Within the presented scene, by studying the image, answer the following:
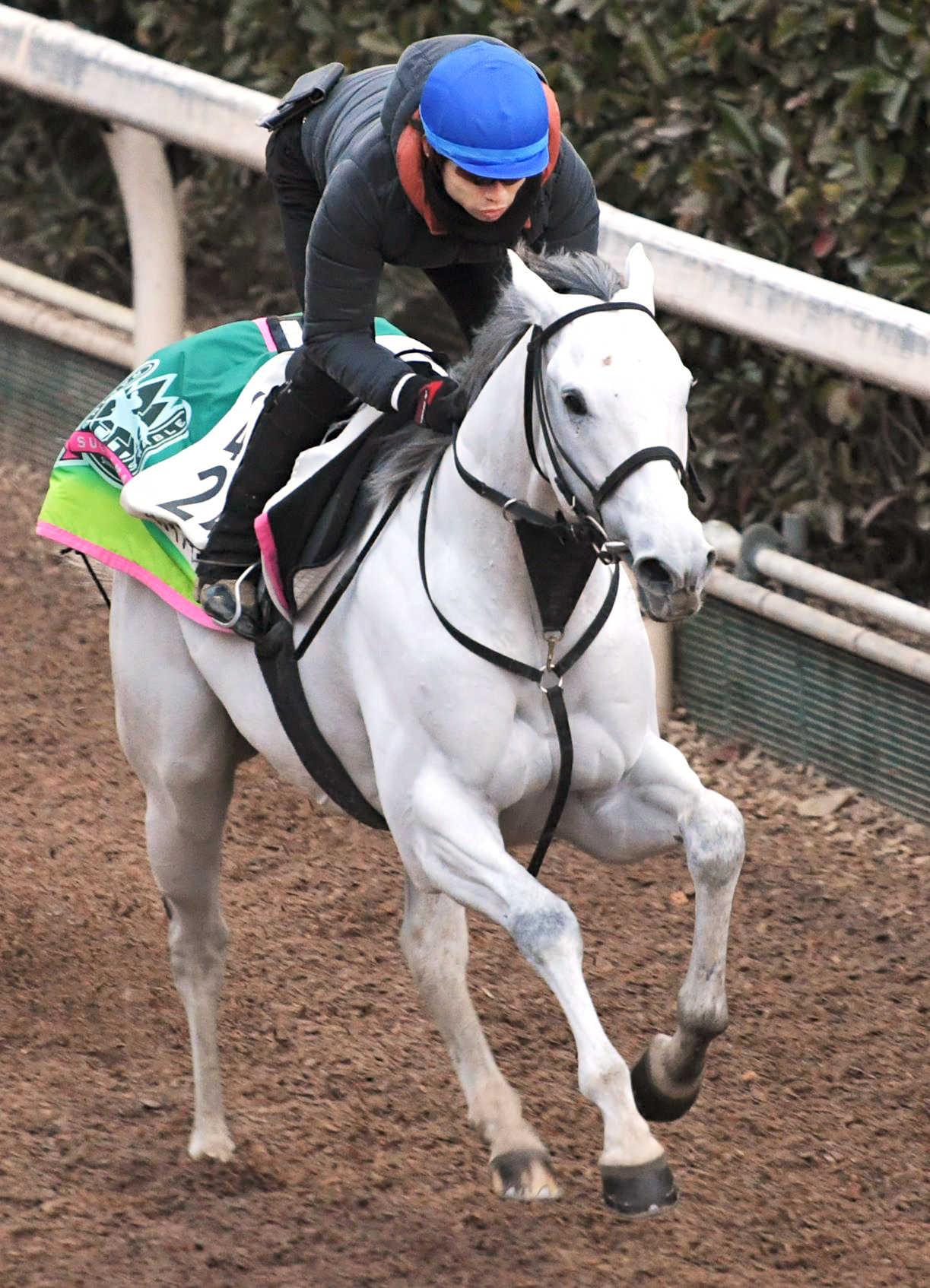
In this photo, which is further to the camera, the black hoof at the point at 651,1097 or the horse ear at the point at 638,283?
the black hoof at the point at 651,1097

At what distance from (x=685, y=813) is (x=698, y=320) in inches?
85.3

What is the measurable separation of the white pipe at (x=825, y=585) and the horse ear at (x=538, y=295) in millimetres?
2248

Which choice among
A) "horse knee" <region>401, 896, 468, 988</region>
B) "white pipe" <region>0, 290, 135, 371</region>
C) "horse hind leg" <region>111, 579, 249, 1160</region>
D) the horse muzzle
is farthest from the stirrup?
"white pipe" <region>0, 290, 135, 371</region>

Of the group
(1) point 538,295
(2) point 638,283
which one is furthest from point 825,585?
(1) point 538,295

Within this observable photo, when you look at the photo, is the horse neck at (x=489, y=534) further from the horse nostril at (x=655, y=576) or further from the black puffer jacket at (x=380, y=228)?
the horse nostril at (x=655, y=576)

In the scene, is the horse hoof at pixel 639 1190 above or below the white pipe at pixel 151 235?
above

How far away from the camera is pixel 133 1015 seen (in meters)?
5.70

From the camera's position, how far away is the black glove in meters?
4.15

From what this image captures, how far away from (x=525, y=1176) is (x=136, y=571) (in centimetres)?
169

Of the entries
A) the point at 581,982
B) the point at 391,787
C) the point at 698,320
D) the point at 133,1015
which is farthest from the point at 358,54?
the point at 581,982

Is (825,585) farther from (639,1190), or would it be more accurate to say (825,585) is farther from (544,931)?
(639,1190)

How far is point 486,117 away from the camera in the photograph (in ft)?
12.6

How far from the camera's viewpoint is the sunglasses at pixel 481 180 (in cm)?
391

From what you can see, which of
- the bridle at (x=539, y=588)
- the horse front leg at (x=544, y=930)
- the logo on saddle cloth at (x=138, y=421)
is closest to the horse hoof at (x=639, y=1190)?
the horse front leg at (x=544, y=930)
